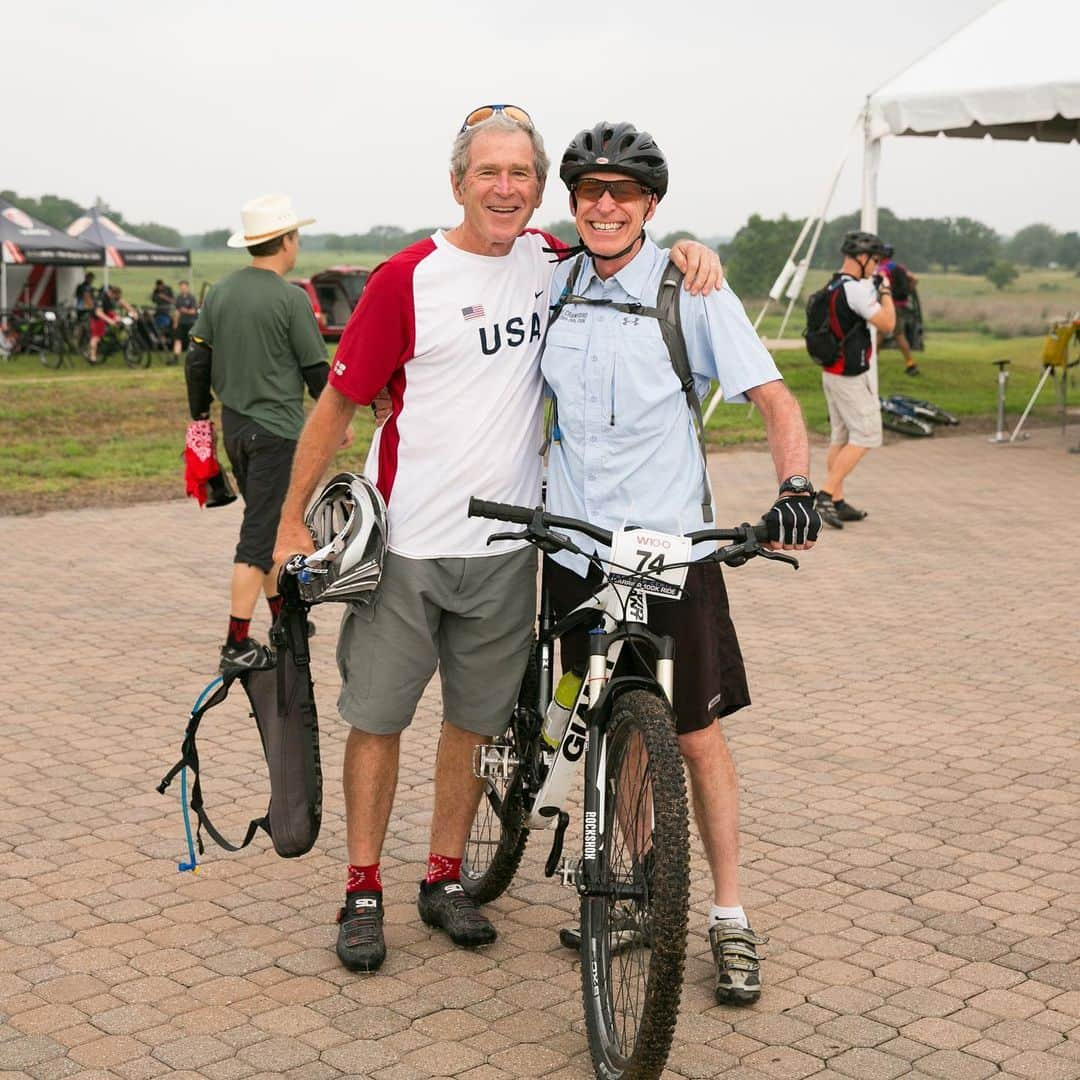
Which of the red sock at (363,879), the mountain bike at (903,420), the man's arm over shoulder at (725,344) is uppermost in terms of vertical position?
the man's arm over shoulder at (725,344)

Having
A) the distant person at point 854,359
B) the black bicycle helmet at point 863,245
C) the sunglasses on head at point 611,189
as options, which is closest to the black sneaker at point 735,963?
the sunglasses on head at point 611,189

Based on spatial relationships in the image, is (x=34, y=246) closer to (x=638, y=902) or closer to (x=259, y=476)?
(x=259, y=476)

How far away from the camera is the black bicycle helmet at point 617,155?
393cm

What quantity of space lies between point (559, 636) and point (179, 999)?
50.3 inches

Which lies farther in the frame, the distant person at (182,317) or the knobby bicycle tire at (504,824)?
the distant person at (182,317)

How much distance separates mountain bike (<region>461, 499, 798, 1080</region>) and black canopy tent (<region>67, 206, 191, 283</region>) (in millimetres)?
35742

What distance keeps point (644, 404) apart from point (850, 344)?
8.11m

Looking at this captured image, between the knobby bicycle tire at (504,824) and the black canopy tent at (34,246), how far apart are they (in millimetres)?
31673

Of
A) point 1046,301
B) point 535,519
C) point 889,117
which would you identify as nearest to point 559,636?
point 535,519

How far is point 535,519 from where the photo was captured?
12.5ft

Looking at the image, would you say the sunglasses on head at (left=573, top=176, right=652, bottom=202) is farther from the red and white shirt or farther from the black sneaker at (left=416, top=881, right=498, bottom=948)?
the black sneaker at (left=416, top=881, right=498, bottom=948)

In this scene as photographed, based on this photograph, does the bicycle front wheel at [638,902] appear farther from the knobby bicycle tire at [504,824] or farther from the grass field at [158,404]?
the grass field at [158,404]

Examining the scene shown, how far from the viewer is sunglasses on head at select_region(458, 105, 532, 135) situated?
4242 mm

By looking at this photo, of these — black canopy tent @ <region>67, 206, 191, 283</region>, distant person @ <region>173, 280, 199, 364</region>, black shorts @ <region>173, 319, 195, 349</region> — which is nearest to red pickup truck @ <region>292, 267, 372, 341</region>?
distant person @ <region>173, 280, 199, 364</region>
